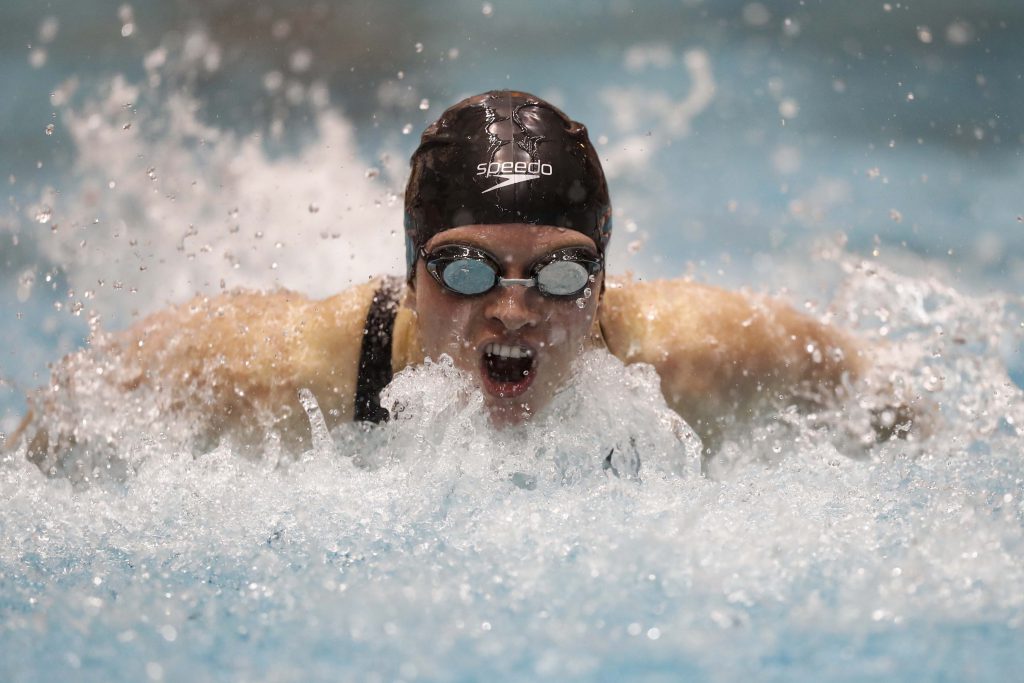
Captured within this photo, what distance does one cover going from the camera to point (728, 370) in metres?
2.65

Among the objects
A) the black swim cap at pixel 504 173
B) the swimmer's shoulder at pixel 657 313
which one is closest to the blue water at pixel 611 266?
the swimmer's shoulder at pixel 657 313

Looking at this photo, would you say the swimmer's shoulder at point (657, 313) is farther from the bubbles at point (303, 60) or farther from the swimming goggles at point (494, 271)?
the bubbles at point (303, 60)

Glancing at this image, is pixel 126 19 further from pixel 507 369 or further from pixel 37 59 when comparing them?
pixel 507 369

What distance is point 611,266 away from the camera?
4602mm

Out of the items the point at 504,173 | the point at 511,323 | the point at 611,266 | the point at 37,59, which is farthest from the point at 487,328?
the point at 37,59

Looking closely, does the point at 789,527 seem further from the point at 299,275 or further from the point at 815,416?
the point at 299,275

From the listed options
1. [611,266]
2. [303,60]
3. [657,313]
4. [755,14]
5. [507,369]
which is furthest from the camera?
[755,14]

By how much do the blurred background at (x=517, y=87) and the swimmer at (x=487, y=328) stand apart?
1929 mm

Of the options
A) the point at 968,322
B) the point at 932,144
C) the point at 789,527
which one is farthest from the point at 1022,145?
the point at 789,527

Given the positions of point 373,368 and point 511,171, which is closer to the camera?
point 511,171

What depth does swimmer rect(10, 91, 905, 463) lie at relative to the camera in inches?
86.8

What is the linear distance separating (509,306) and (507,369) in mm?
184

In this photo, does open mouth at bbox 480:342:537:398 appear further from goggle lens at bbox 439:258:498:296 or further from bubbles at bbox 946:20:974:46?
bubbles at bbox 946:20:974:46

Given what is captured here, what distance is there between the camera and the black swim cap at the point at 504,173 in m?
2.21
